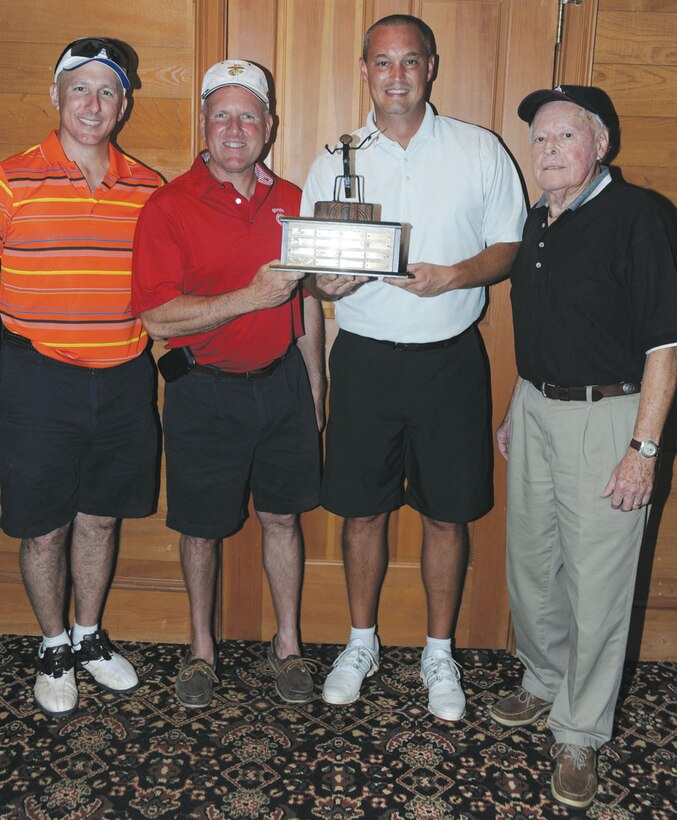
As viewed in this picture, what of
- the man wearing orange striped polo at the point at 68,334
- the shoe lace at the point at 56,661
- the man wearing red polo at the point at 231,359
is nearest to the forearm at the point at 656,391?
the man wearing red polo at the point at 231,359

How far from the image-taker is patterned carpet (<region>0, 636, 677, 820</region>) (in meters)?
2.00

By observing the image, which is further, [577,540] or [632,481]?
[577,540]

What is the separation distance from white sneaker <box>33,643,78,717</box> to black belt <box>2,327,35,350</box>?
91 cm

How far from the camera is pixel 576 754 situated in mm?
2061

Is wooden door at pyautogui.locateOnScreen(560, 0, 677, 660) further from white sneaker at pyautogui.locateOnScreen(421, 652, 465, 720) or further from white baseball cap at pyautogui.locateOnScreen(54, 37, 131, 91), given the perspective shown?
white baseball cap at pyautogui.locateOnScreen(54, 37, 131, 91)

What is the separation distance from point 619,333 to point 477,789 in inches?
47.7

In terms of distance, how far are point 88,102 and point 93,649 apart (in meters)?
1.62

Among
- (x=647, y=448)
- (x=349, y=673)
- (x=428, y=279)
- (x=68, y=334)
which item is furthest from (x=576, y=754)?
(x=68, y=334)

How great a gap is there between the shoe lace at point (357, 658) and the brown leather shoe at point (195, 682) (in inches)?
15.5

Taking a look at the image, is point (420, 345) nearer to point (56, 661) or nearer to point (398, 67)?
point (398, 67)

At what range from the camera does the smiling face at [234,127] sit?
2.19m

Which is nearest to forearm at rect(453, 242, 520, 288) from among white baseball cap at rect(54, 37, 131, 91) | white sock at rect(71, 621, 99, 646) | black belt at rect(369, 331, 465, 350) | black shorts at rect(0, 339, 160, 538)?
black belt at rect(369, 331, 465, 350)

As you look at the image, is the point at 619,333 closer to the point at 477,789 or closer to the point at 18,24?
the point at 477,789

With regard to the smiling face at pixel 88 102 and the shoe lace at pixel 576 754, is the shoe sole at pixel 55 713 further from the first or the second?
the smiling face at pixel 88 102
